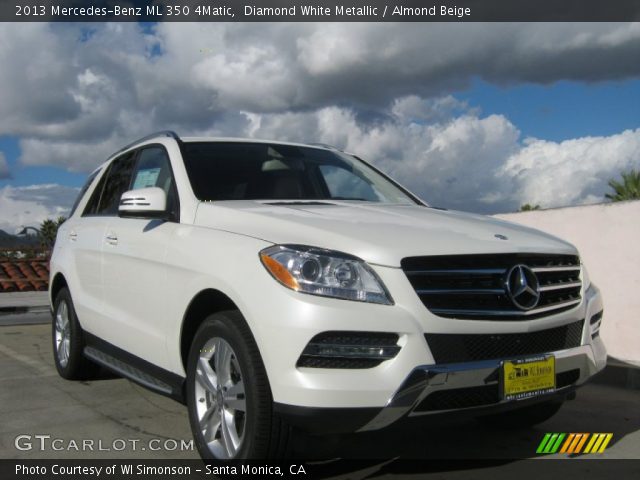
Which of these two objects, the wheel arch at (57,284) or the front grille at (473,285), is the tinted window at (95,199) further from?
A: the front grille at (473,285)

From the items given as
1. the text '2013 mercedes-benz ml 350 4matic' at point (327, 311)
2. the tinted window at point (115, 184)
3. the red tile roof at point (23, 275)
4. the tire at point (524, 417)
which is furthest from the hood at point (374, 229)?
the red tile roof at point (23, 275)

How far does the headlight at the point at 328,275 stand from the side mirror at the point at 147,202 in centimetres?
110

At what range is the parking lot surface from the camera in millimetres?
3699

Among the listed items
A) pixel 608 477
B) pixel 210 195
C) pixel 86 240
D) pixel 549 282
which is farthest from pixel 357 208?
pixel 86 240

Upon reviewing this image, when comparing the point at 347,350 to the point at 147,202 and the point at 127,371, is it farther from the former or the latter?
the point at 127,371

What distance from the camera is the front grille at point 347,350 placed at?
108 inches

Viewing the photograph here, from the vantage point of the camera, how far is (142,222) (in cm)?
422

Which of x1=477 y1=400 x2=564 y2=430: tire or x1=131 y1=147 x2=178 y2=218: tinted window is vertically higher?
x1=131 y1=147 x2=178 y2=218: tinted window

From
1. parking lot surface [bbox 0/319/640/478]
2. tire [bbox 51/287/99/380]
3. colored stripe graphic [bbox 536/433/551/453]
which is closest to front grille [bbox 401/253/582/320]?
parking lot surface [bbox 0/319/640/478]

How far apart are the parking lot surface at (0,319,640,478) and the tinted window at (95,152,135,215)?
Result: 136cm

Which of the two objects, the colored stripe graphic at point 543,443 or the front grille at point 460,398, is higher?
the front grille at point 460,398

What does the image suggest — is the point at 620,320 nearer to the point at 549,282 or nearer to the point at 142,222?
the point at 549,282

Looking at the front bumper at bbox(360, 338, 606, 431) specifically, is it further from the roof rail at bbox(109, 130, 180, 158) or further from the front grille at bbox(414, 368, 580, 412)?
the roof rail at bbox(109, 130, 180, 158)

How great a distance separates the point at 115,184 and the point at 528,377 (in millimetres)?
3481
